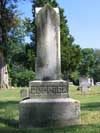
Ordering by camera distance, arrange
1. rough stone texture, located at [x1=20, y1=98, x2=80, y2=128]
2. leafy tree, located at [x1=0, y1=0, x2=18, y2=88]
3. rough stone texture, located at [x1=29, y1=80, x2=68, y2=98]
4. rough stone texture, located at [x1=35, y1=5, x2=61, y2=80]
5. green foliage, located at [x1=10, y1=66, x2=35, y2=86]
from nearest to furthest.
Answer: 1. rough stone texture, located at [x1=20, y1=98, x2=80, y2=128]
2. rough stone texture, located at [x1=29, y1=80, x2=68, y2=98]
3. rough stone texture, located at [x1=35, y1=5, x2=61, y2=80]
4. leafy tree, located at [x1=0, y1=0, x2=18, y2=88]
5. green foliage, located at [x1=10, y1=66, x2=35, y2=86]

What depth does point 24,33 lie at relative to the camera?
2169 inches

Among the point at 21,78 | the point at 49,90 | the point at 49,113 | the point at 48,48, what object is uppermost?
the point at 21,78

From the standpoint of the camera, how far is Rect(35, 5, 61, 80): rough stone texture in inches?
512

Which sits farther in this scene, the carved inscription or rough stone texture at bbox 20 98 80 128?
the carved inscription

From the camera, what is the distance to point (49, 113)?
12266mm

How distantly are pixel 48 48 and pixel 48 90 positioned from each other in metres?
1.15

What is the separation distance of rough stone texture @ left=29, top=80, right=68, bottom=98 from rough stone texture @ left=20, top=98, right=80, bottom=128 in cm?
35

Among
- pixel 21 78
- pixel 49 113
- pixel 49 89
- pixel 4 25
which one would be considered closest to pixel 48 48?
pixel 49 89

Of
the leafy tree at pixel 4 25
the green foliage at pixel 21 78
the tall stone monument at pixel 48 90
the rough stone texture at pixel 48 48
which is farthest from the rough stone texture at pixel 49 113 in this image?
the green foliage at pixel 21 78

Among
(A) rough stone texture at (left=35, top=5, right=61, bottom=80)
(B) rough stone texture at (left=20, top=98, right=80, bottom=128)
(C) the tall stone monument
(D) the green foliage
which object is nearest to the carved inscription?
(C) the tall stone monument

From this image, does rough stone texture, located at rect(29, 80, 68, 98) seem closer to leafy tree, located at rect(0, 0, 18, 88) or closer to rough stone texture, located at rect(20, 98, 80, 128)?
rough stone texture, located at rect(20, 98, 80, 128)

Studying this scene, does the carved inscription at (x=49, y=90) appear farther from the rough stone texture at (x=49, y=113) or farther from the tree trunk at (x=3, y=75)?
the tree trunk at (x=3, y=75)

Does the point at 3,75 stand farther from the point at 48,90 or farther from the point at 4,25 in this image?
the point at 48,90

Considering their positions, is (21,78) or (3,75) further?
(21,78)
